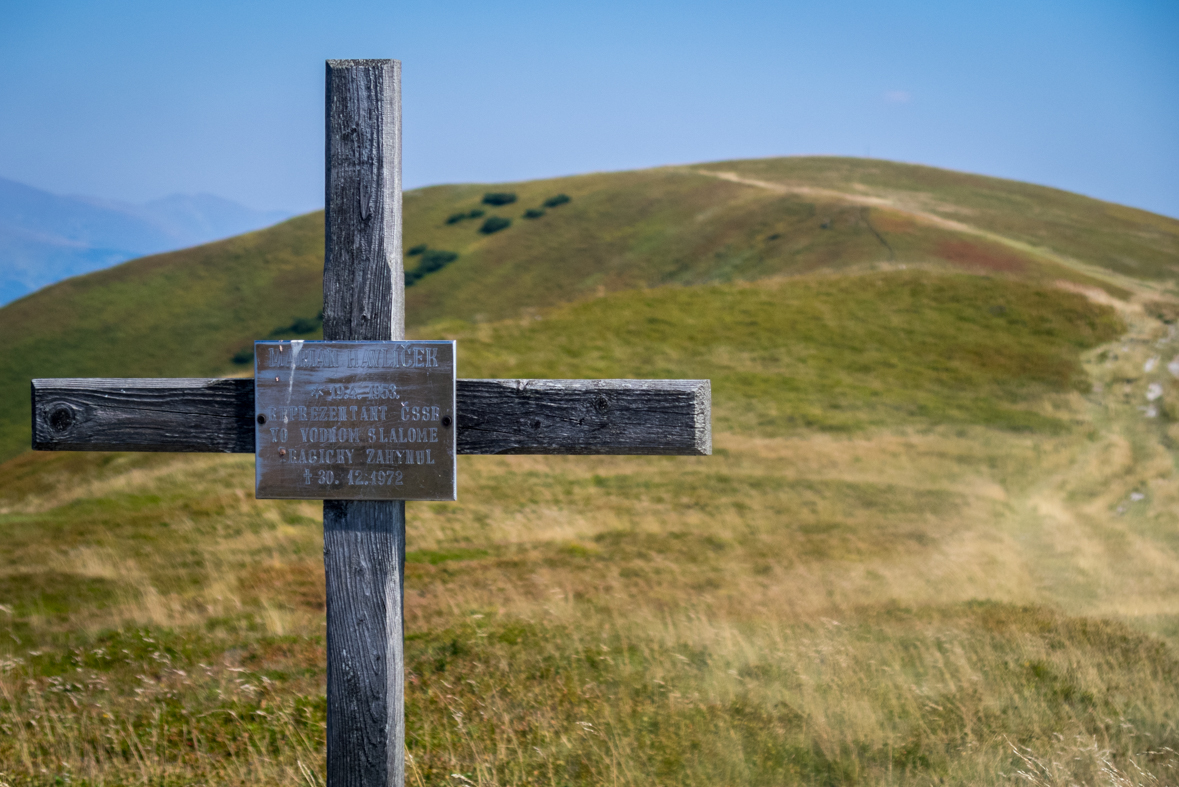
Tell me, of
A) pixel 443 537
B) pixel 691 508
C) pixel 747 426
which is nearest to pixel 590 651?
pixel 443 537

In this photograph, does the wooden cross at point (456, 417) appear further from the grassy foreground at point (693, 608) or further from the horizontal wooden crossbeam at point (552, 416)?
the grassy foreground at point (693, 608)

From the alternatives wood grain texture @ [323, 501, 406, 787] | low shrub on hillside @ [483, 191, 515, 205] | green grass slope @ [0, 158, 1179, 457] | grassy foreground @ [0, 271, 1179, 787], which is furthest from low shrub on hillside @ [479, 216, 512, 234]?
wood grain texture @ [323, 501, 406, 787]

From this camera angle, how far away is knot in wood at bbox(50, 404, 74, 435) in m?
3.70

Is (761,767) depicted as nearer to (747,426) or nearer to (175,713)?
(175,713)

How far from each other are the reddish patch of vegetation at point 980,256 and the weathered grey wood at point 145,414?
1727 inches

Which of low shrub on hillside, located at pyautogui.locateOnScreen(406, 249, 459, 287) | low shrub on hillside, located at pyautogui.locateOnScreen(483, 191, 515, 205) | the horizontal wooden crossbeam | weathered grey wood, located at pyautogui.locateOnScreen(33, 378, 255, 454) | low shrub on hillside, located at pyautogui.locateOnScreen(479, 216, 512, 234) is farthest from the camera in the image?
low shrub on hillside, located at pyautogui.locateOnScreen(483, 191, 515, 205)

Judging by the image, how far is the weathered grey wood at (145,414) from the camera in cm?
361

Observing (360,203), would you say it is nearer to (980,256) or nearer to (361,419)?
(361,419)

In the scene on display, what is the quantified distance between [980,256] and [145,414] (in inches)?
1869

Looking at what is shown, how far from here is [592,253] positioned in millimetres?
77688

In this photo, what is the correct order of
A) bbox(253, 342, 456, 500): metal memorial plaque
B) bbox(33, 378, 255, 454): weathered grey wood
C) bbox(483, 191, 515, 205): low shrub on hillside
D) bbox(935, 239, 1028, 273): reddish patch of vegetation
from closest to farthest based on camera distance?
1. bbox(253, 342, 456, 500): metal memorial plaque
2. bbox(33, 378, 255, 454): weathered grey wood
3. bbox(935, 239, 1028, 273): reddish patch of vegetation
4. bbox(483, 191, 515, 205): low shrub on hillside

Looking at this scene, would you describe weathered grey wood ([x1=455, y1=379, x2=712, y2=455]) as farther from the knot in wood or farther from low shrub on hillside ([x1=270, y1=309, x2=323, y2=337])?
low shrub on hillside ([x1=270, y1=309, x2=323, y2=337])

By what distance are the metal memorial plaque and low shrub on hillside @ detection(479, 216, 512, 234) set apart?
87156mm

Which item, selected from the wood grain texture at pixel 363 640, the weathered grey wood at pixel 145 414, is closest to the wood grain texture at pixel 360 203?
the weathered grey wood at pixel 145 414
